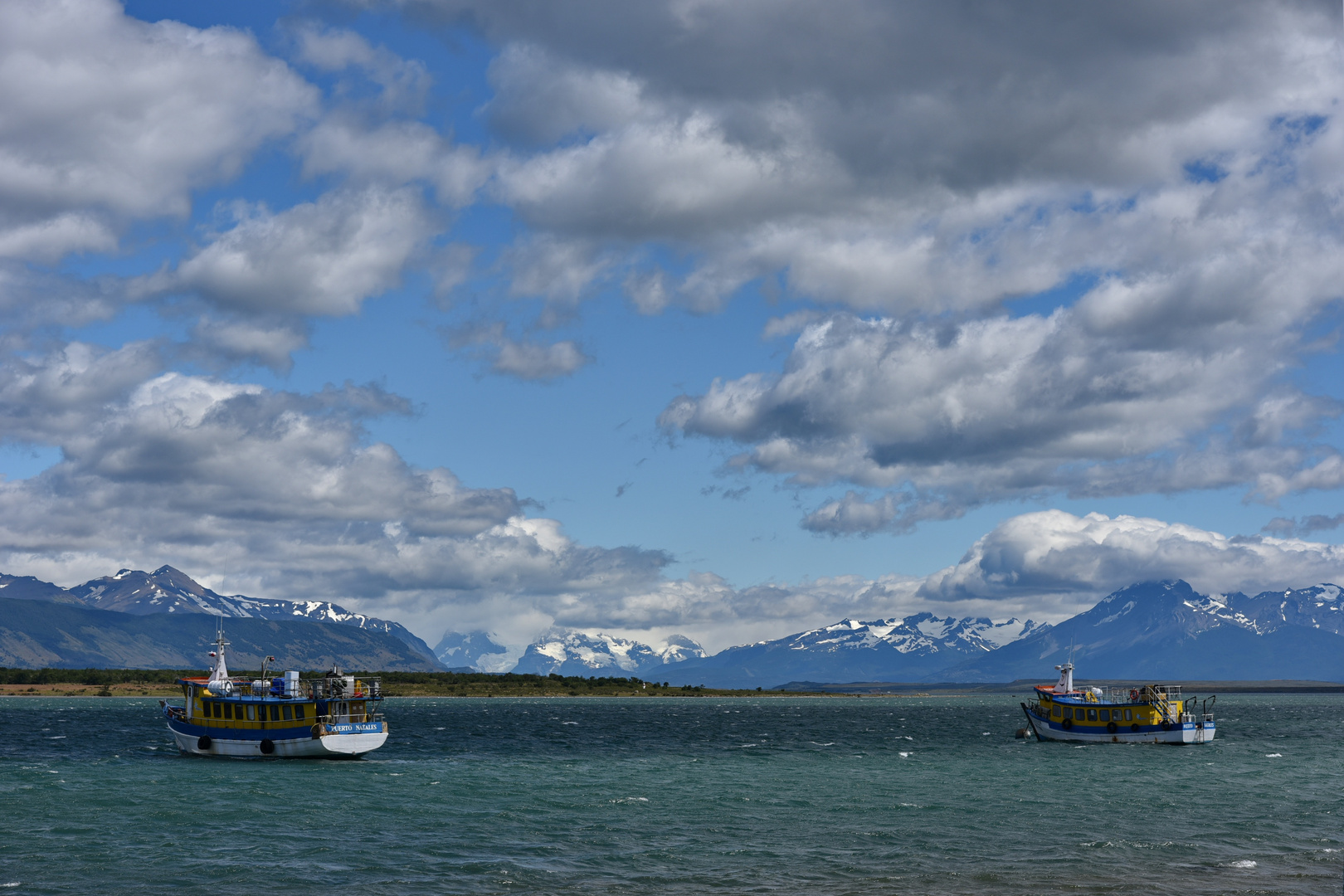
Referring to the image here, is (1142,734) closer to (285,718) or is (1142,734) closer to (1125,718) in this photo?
(1125,718)

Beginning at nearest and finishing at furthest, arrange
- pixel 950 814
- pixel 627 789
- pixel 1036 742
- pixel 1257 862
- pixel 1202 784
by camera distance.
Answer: pixel 1257 862 < pixel 950 814 < pixel 627 789 < pixel 1202 784 < pixel 1036 742

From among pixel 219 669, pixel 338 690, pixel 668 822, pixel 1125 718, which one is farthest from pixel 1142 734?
pixel 219 669

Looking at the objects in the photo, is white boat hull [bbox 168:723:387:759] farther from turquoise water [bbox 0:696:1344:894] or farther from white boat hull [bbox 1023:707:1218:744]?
white boat hull [bbox 1023:707:1218:744]

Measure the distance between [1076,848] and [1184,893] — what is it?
10.4 m

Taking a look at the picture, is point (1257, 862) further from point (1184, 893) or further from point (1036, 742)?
point (1036, 742)

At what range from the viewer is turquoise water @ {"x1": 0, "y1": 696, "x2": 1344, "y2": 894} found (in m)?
49.0

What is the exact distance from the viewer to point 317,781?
83.8 m

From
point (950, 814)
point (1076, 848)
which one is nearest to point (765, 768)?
point (950, 814)

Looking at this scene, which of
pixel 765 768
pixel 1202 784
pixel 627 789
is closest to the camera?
pixel 627 789

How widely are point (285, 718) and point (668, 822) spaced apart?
49597mm

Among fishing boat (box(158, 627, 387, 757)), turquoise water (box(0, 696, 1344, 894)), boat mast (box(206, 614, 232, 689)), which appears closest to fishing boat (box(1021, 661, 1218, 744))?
turquoise water (box(0, 696, 1344, 894))

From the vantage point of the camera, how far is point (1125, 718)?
128m

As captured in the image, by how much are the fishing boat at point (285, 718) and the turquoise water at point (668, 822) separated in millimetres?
2503

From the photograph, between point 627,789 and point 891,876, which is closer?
point 891,876
